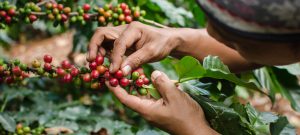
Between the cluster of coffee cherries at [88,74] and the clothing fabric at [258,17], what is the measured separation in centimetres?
50

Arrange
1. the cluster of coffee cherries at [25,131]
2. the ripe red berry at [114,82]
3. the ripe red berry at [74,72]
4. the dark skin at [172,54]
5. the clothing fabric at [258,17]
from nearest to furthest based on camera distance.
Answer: the clothing fabric at [258,17]
the dark skin at [172,54]
the ripe red berry at [114,82]
the ripe red berry at [74,72]
the cluster of coffee cherries at [25,131]

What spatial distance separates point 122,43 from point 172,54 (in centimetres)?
34

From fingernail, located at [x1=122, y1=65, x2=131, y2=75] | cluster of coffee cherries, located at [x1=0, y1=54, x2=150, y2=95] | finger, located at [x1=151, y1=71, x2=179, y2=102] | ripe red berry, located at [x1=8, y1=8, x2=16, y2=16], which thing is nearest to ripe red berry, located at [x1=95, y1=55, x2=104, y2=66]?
cluster of coffee cherries, located at [x1=0, y1=54, x2=150, y2=95]

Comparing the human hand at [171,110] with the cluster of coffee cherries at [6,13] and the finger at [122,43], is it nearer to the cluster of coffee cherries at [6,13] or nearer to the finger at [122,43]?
the finger at [122,43]

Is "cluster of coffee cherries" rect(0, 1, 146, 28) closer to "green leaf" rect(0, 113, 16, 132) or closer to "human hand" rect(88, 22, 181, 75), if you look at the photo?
"human hand" rect(88, 22, 181, 75)

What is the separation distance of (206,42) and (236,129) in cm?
53

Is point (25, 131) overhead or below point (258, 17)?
below

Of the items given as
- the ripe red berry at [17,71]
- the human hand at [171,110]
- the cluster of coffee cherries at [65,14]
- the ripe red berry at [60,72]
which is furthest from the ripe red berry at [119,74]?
the cluster of coffee cherries at [65,14]

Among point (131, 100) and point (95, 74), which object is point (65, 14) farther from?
point (131, 100)

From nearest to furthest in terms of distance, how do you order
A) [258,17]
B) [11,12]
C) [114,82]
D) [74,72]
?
1. [258,17]
2. [114,82]
3. [74,72]
4. [11,12]

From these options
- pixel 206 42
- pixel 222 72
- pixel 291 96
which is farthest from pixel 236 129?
pixel 291 96

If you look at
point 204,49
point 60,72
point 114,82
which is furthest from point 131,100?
point 204,49

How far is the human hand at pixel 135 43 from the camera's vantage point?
57.6 inches

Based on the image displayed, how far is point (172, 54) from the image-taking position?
1.81 metres
